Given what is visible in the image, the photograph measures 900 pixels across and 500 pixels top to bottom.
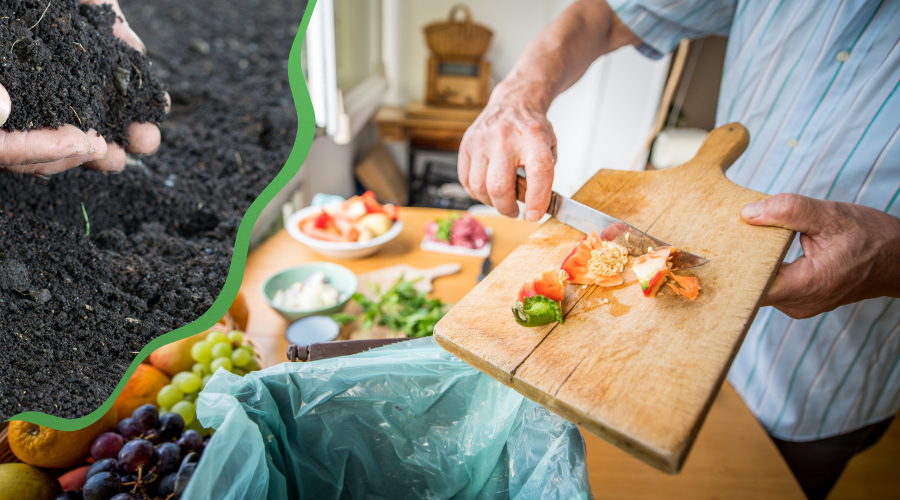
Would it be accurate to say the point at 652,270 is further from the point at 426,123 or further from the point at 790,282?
the point at 426,123

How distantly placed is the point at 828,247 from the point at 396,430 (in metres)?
0.65

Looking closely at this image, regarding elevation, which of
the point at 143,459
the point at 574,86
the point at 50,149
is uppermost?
the point at 50,149

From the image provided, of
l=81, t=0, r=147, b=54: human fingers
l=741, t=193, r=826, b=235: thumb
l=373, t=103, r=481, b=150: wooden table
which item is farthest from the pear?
l=373, t=103, r=481, b=150: wooden table

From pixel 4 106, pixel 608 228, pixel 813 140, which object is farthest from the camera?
pixel 813 140

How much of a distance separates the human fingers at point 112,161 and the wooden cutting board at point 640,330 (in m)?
0.37

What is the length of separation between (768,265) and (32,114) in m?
0.80

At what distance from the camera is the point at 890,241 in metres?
0.67

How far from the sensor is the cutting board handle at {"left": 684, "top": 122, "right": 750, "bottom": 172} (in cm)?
81

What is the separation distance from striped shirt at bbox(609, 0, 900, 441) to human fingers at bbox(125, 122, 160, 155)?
39.0 inches

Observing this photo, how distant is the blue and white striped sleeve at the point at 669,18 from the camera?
1.03 metres

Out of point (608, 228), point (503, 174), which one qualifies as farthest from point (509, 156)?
point (608, 228)

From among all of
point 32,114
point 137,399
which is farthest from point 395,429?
point 32,114

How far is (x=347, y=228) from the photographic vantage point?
1.41 metres

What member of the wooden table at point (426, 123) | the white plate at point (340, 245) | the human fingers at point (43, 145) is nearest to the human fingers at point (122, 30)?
the human fingers at point (43, 145)
